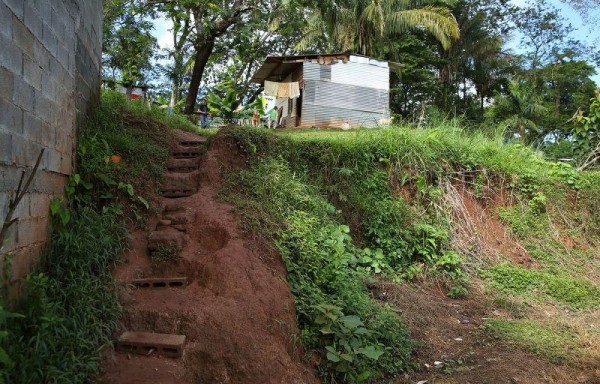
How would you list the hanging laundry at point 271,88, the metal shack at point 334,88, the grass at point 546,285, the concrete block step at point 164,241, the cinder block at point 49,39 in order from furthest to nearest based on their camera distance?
the hanging laundry at point 271,88
the metal shack at point 334,88
the grass at point 546,285
the concrete block step at point 164,241
the cinder block at point 49,39

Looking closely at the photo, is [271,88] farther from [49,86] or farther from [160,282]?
[160,282]

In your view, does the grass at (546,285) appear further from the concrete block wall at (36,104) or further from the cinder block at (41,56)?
the cinder block at (41,56)

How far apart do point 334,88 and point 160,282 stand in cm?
1469

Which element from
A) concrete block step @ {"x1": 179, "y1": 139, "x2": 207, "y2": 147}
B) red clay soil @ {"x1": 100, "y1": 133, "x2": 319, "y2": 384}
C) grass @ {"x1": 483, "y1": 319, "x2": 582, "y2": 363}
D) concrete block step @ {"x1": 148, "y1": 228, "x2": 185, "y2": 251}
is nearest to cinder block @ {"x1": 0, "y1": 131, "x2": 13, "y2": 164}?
red clay soil @ {"x1": 100, "y1": 133, "x2": 319, "y2": 384}

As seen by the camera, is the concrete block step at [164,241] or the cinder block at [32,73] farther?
the concrete block step at [164,241]

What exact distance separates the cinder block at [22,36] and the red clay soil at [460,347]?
13.0 feet

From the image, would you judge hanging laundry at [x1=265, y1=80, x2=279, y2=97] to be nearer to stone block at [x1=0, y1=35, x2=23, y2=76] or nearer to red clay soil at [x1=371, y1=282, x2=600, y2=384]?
red clay soil at [x1=371, y1=282, x2=600, y2=384]

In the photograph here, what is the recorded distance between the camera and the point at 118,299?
352 centimetres

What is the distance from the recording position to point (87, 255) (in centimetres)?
372

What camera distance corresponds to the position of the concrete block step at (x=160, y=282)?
3867 millimetres

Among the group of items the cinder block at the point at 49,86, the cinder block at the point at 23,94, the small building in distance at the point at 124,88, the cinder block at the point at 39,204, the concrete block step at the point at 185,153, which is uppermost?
the small building in distance at the point at 124,88

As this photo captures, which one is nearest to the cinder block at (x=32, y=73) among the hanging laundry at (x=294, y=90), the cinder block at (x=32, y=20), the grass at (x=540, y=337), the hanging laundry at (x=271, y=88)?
the cinder block at (x=32, y=20)

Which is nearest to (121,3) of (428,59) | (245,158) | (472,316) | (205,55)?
(205,55)

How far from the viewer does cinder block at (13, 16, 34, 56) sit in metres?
2.88
